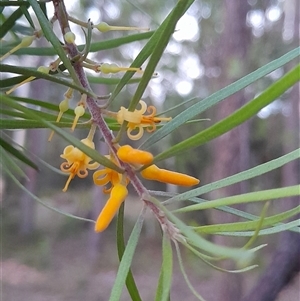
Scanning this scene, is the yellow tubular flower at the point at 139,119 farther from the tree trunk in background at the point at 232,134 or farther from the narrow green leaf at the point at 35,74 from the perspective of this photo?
the tree trunk in background at the point at 232,134

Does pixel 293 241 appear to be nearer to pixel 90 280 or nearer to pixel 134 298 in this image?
pixel 134 298

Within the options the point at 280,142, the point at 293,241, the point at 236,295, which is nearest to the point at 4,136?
the point at 293,241

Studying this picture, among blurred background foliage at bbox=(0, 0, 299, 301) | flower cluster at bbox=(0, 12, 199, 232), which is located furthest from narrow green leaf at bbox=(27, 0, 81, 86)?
blurred background foliage at bbox=(0, 0, 299, 301)

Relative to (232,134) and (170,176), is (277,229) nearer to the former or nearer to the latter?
(170,176)

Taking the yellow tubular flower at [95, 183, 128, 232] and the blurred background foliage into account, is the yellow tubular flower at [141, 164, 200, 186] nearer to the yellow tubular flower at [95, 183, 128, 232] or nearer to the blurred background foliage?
the yellow tubular flower at [95, 183, 128, 232]

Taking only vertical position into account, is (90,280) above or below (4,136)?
above

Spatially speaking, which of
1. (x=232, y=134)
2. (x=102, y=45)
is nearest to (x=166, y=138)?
(x=232, y=134)
